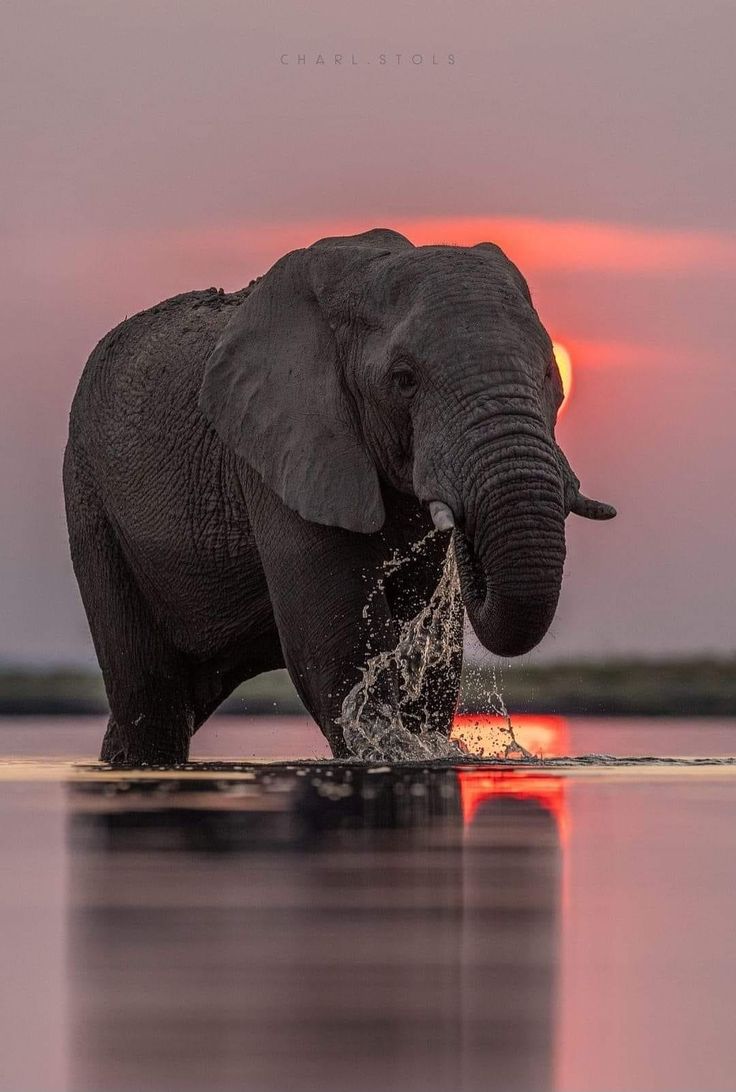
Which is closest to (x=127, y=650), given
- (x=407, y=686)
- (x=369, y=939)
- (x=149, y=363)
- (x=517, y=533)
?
(x=149, y=363)

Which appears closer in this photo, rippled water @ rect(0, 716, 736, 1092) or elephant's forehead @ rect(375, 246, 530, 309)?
rippled water @ rect(0, 716, 736, 1092)

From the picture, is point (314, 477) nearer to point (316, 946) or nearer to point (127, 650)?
point (127, 650)

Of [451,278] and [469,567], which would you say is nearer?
[469,567]

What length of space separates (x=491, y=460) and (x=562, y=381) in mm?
1074

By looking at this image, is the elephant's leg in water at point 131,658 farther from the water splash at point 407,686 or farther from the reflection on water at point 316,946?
the reflection on water at point 316,946

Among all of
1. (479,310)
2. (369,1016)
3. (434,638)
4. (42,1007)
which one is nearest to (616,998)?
(369,1016)

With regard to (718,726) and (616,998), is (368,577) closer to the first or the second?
(616,998)

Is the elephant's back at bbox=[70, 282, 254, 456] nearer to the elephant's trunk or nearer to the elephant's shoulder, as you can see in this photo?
the elephant's shoulder

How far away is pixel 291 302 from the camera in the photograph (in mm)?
11953

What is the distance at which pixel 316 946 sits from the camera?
568cm

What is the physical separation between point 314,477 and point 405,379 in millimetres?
733

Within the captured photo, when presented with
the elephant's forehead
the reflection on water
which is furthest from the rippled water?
the elephant's forehead

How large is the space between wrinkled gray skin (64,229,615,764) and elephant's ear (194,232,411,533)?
1 centimetres

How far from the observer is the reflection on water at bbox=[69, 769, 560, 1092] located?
173 inches
